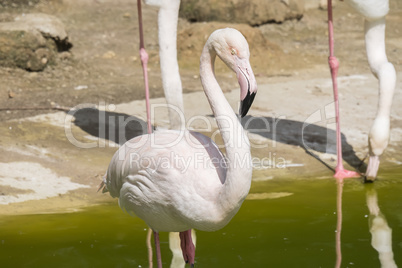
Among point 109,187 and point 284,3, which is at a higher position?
point 284,3

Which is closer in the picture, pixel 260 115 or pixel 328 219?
pixel 328 219

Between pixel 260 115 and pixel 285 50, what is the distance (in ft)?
10.6

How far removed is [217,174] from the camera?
3.12m

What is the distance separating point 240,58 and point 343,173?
2757mm

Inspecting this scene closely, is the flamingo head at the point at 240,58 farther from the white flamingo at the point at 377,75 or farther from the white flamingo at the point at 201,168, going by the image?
the white flamingo at the point at 377,75

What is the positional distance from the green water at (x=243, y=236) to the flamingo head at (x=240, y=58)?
1313mm

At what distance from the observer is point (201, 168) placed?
3.13 metres

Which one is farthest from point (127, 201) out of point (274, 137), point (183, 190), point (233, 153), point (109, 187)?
point (274, 137)

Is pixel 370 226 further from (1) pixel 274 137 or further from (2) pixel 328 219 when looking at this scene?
(1) pixel 274 137

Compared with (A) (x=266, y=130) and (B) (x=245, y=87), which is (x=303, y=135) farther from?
(B) (x=245, y=87)

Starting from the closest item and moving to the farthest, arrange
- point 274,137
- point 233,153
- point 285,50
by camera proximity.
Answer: point 233,153, point 274,137, point 285,50

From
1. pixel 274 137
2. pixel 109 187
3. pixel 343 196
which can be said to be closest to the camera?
pixel 109 187

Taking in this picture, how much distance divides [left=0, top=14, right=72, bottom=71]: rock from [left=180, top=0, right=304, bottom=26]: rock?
2.83 meters

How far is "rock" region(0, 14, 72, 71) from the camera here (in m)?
8.21
